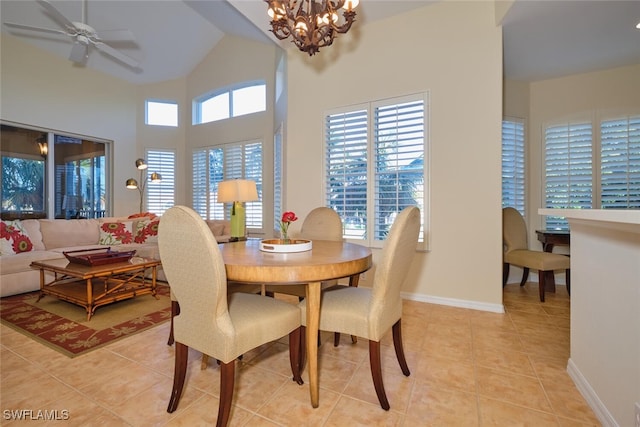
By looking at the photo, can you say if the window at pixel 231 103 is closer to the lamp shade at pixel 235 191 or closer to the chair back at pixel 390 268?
the lamp shade at pixel 235 191

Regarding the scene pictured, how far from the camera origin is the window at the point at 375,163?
3012 millimetres

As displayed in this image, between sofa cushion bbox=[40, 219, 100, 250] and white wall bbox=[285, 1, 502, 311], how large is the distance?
13.3 ft

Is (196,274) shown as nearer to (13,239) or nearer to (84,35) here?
(13,239)

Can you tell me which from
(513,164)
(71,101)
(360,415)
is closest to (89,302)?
(360,415)

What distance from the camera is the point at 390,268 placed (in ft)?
4.54

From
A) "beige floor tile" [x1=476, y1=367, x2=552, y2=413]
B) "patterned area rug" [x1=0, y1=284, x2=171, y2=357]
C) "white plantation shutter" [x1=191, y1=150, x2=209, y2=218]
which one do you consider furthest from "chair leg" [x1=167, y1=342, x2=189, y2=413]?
"white plantation shutter" [x1=191, y1=150, x2=209, y2=218]

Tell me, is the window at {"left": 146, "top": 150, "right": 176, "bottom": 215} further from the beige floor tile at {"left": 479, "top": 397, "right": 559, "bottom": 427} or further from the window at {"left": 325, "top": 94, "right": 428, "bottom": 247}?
the beige floor tile at {"left": 479, "top": 397, "right": 559, "bottom": 427}

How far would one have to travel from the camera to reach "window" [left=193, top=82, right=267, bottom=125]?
539 cm

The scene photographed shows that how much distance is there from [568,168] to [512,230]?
115cm

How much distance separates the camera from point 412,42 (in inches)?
120

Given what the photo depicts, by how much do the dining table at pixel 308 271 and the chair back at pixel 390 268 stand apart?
141 mm

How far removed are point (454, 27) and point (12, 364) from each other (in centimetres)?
446

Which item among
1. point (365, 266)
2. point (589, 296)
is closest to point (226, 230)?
point (365, 266)

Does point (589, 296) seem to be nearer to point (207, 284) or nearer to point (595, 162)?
point (207, 284)
